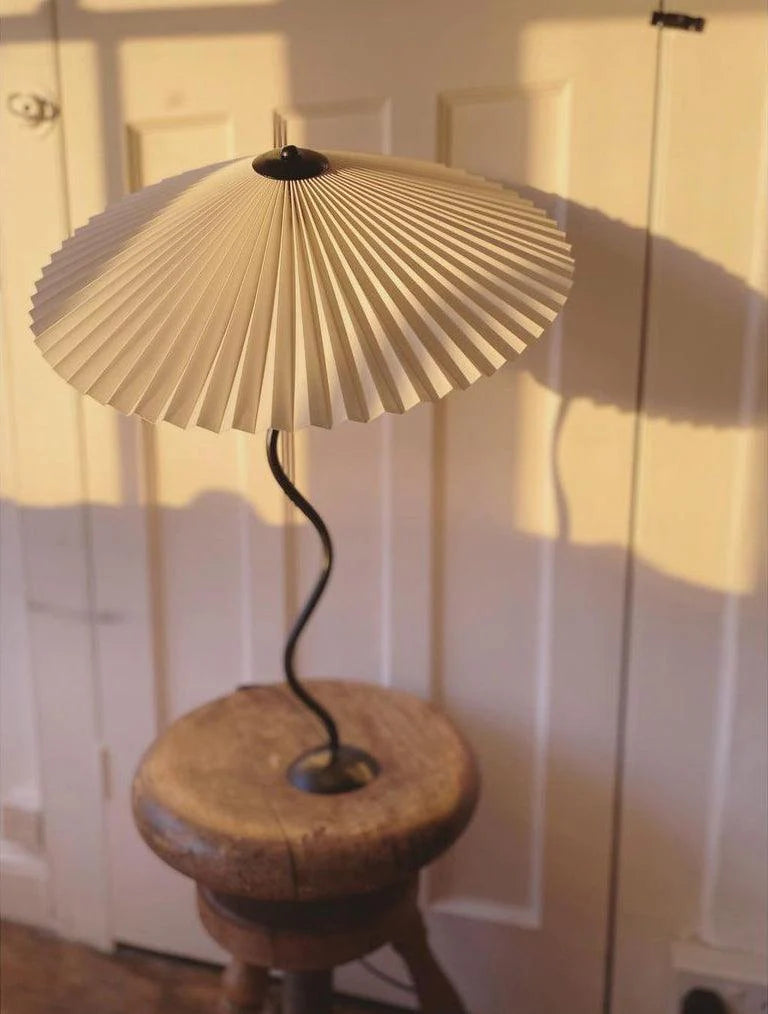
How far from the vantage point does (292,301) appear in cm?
66

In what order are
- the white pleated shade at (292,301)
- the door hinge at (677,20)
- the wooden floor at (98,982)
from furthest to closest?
the wooden floor at (98,982), the door hinge at (677,20), the white pleated shade at (292,301)

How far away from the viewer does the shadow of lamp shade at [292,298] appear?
0.64 meters

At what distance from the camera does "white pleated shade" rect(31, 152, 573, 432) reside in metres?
0.64

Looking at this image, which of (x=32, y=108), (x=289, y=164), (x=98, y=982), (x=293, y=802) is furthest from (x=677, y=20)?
(x=98, y=982)

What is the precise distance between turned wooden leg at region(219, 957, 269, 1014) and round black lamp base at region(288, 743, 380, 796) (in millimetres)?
248

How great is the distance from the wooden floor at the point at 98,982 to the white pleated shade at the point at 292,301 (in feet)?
3.29

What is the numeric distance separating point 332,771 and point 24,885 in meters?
0.84

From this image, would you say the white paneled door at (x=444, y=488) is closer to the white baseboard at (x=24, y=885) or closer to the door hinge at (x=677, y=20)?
the door hinge at (x=677, y=20)

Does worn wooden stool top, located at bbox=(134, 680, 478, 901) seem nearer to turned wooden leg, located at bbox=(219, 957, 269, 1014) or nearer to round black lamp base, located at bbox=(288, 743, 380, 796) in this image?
round black lamp base, located at bbox=(288, 743, 380, 796)

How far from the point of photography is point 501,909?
1.19 metres

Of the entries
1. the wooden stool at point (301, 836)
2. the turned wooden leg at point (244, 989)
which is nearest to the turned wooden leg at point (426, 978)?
the wooden stool at point (301, 836)

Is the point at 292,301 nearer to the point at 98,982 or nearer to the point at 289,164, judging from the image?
the point at 289,164

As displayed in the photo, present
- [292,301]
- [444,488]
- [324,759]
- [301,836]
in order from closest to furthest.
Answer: [292,301]
[301,836]
[324,759]
[444,488]

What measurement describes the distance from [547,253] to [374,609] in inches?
21.8
